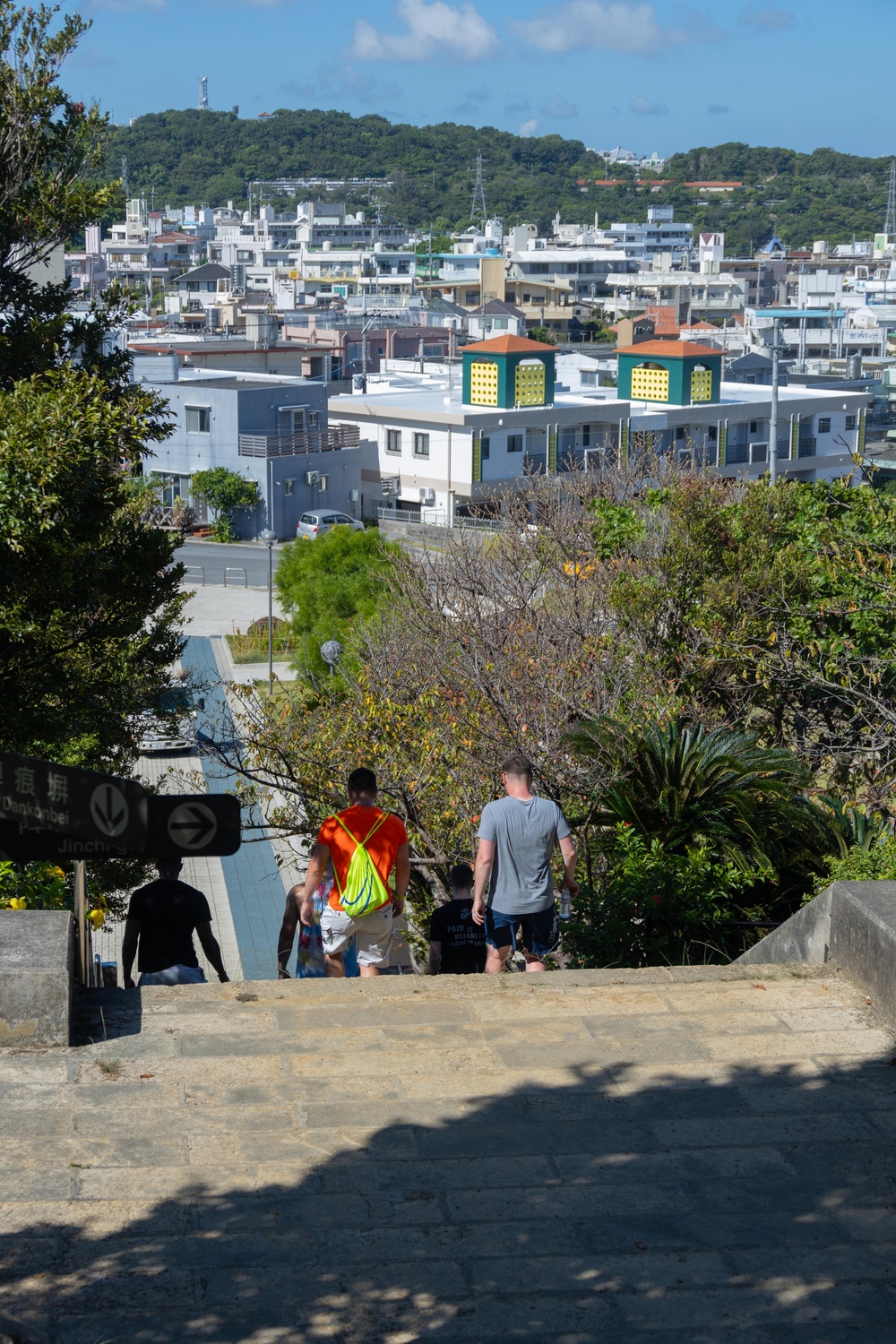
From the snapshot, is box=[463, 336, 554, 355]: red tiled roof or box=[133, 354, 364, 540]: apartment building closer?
box=[463, 336, 554, 355]: red tiled roof

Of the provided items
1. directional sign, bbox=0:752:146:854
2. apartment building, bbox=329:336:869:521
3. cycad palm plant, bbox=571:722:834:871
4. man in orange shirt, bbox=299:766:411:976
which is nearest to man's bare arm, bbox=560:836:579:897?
man in orange shirt, bbox=299:766:411:976

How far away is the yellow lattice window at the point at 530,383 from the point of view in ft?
176

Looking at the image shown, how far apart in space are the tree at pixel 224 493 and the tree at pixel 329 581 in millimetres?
18940

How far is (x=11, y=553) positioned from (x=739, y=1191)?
580 centimetres

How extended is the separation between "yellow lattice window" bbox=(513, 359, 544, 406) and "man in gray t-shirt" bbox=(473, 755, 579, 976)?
47.8 m

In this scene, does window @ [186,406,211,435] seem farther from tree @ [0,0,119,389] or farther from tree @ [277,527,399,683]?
tree @ [0,0,119,389]

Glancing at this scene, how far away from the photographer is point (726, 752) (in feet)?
28.7

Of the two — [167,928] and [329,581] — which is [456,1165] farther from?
[329,581]

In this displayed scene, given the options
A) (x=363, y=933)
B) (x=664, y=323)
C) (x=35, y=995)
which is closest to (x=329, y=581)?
(x=363, y=933)

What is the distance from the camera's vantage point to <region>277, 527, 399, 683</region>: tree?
3172 cm

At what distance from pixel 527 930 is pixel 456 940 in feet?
1.66

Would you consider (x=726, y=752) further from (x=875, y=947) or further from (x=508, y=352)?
(x=508, y=352)

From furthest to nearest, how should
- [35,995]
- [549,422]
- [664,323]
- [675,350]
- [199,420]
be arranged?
[664,323] < [675,350] < [199,420] < [549,422] < [35,995]

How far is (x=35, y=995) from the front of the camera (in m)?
5.22
